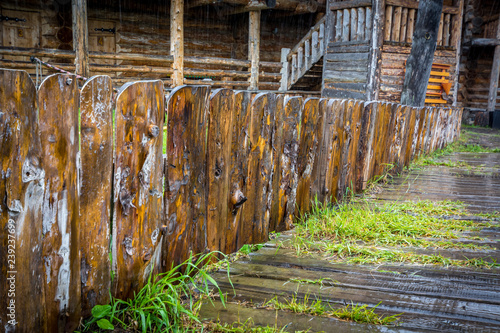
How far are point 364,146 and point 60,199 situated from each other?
3.46 metres

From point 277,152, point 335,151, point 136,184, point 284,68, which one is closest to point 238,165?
point 277,152

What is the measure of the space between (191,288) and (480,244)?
1908 millimetres

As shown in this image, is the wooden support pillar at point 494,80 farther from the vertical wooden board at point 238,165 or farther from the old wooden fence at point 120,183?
the vertical wooden board at point 238,165

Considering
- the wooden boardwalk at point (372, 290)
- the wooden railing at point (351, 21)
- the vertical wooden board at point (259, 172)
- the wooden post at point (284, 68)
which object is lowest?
the wooden boardwalk at point (372, 290)

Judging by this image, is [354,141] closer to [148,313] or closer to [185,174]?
[185,174]

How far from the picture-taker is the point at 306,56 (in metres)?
13.3

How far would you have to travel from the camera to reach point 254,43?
1200 cm

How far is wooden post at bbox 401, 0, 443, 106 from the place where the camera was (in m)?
8.93

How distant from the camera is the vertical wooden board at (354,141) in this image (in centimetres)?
404

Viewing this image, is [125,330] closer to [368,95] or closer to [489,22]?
[368,95]

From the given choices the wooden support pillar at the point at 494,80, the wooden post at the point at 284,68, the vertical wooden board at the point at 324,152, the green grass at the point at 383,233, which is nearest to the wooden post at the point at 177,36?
the wooden post at the point at 284,68

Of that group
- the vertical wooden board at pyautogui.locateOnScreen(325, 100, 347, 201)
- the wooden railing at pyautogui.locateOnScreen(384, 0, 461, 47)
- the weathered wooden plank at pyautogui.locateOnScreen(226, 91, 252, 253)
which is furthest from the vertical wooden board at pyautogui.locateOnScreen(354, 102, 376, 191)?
the wooden railing at pyautogui.locateOnScreen(384, 0, 461, 47)

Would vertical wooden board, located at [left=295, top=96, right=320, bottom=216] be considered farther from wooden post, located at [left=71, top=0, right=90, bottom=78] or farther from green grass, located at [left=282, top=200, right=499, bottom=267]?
wooden post, located at [left=71, top=0, right=90, bottom=78]

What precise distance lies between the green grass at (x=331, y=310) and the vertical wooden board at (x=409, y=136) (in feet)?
14.3
